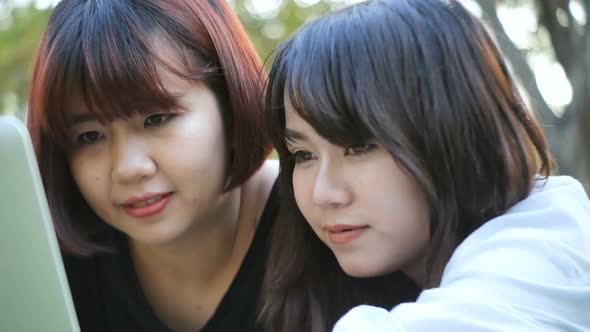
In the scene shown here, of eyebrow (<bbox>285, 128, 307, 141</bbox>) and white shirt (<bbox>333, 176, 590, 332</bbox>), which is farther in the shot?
eyebrow (<bbox>285, 128, 307, 141</bbox>)

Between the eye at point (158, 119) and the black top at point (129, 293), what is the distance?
1.26 ft

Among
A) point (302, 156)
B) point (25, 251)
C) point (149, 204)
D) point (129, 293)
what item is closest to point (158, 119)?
point (149, 204)

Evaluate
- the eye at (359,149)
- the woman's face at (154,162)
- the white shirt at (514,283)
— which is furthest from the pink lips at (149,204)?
the white shirt at (514,283)

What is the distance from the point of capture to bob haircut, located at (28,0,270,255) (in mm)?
1456

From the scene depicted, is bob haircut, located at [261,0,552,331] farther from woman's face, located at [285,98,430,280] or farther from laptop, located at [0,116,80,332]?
laptop, located at [0,116,80,332]

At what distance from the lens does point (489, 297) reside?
41.0 inches

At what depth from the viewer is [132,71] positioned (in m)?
1.46

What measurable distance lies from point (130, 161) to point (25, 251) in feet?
2.02

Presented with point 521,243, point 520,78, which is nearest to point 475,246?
point 521,243

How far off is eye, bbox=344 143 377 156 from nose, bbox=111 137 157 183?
1.30ft

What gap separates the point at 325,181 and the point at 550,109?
218 centimetres

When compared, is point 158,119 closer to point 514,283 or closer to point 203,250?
point 203,250

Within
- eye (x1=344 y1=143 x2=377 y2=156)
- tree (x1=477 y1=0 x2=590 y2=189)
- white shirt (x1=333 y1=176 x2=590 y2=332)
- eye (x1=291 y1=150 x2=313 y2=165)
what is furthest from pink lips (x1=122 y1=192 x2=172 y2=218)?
tree (x1=477 y1=0 x2=590 y2=189)

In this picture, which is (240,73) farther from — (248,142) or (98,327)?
(98,327)
